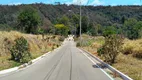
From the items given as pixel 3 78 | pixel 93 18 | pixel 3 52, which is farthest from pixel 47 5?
pixel 3 78

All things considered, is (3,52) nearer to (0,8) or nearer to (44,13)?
(0,8)

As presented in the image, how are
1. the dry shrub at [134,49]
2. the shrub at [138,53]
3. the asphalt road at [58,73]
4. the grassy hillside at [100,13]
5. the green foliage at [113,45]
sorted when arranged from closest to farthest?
the asphalt road at [58,73], the green foliage at [113,45], the shrub at [138,53], the dry shrub at [134,49], the grassy hillside at [100,13]

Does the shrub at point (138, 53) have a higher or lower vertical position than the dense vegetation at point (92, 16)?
lower

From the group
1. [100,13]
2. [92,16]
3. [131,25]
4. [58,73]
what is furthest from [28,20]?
[100,13]

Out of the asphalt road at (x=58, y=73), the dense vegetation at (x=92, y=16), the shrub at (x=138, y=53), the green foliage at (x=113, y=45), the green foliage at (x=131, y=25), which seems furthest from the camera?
the dense vegetation at (x=92, y=16)

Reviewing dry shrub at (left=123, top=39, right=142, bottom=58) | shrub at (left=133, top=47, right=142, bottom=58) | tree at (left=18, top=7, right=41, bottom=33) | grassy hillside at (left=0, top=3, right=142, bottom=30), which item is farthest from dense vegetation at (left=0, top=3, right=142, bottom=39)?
shrub at (left=133, top=47, right=142, bottom=58)

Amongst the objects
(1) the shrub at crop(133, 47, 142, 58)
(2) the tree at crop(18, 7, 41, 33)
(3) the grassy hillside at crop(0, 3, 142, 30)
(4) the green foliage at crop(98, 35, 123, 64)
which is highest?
(3) the grassy hillside at crop(0, 3, 142, 30)

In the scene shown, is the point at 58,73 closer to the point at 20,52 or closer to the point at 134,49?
the point at 20,52

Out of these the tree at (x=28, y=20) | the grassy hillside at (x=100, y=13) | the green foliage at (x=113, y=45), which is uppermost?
the grassy hillside at (x=100, y=13)

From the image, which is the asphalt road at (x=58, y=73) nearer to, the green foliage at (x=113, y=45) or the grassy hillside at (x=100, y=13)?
the green foliage at (x=113, y=45)

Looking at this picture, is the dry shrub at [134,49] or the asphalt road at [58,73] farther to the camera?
the dry shrub at [134,49]

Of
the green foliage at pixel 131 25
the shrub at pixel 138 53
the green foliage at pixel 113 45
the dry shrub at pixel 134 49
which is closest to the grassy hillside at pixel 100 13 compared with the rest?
the green foliage at pixel 131 25

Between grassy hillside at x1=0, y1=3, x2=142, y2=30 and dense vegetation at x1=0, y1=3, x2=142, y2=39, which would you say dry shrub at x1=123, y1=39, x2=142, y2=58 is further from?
grassy hillside at x1=0, y1=3, x2=142, y2=30

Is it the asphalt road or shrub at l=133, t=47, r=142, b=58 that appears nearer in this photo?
the asphalt road
